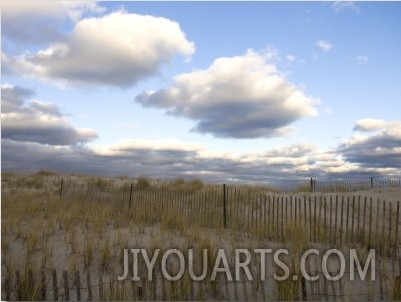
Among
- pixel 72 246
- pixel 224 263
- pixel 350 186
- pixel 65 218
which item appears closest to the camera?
pixel 224 263

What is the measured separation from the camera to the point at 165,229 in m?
11.1

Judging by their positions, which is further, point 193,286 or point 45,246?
point 45,246

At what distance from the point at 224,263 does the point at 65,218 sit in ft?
24.0

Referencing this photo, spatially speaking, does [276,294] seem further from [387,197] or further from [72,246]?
[387,197]

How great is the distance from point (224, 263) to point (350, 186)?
73.6ft

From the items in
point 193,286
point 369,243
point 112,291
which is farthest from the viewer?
point 369,243

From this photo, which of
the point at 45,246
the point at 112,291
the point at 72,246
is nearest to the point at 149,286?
the point at 112,291

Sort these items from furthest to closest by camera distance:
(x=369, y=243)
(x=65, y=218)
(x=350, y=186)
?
(x=350, y=186) → (x=65, y=218) → (x=369, y=243)

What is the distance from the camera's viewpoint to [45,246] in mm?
9133

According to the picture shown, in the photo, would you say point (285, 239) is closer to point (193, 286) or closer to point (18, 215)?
point (193, 286)

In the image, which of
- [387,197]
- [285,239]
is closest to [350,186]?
[387,197]

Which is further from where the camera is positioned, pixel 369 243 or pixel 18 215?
pixel 18 215

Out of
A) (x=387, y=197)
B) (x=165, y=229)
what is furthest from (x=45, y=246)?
(x=387, y=197)

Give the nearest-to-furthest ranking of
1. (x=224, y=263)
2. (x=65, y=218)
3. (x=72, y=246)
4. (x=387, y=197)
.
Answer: (x=224, y=263)
(x=72, y=246)
(x=65, y=218)
(x=387, y=197)
